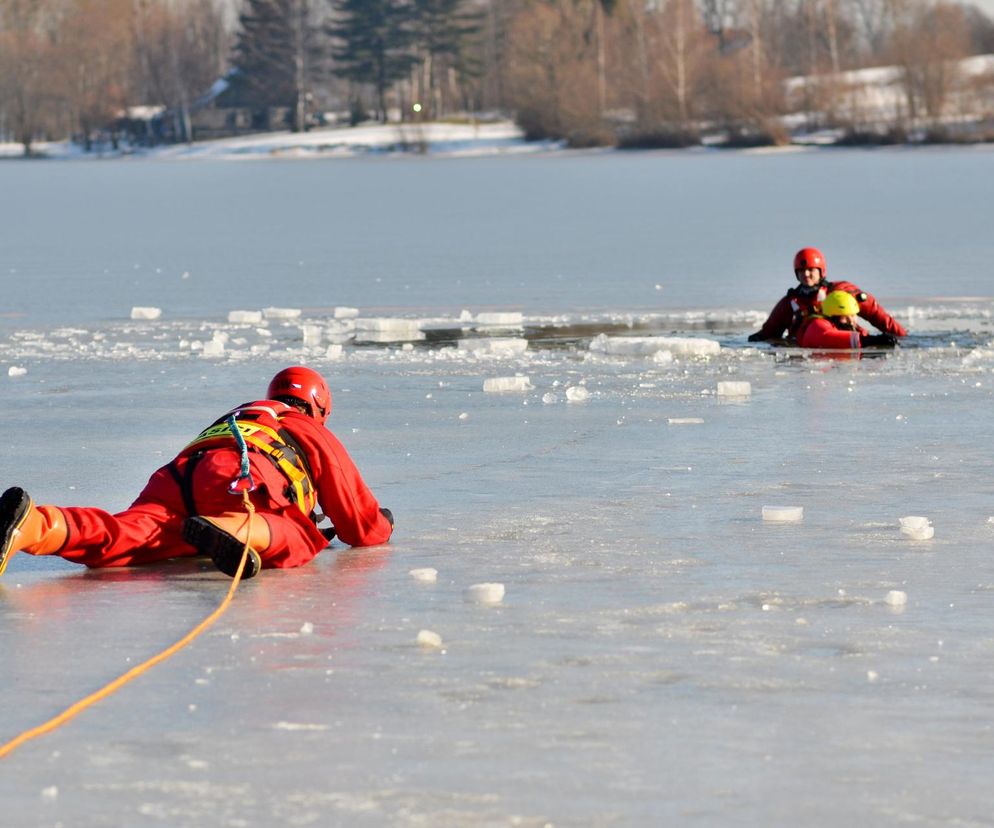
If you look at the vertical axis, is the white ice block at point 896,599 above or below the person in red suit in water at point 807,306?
below

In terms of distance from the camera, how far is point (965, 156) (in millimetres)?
59844

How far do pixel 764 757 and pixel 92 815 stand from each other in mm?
1349

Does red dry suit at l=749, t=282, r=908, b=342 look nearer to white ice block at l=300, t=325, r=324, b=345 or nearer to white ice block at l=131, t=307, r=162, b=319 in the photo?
white ice block at l=300, t=325, r=324, b=345

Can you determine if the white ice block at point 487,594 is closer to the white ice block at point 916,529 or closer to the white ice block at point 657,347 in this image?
the white ice block at point 916,529

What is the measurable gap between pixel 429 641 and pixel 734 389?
5.75 m

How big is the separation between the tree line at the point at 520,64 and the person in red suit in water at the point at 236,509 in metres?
66.0

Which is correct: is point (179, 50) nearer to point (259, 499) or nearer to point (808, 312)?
point (808, 312)

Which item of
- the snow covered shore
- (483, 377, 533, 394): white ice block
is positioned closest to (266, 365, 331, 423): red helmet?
(483, 377, 533, 394): white ice block

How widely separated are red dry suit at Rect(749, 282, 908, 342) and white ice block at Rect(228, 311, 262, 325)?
399cm

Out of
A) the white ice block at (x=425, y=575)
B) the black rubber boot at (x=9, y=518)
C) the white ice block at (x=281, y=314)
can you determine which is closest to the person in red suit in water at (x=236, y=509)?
the black rubber boot at (x=9, y=518)

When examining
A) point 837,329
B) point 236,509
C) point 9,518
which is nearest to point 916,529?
point 236,509

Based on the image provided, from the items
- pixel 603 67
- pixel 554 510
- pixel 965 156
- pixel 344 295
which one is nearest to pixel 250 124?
pixel 603 67

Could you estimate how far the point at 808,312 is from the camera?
1300 centimetres

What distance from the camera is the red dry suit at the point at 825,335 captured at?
12766 mm
